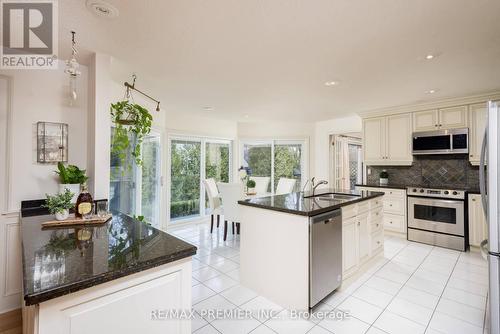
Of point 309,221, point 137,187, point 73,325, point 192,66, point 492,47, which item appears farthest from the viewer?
point 137,187

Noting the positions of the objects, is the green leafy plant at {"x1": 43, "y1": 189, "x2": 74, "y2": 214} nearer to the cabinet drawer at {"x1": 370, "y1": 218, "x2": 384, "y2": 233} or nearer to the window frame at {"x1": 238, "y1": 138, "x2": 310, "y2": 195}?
the cabinet drawer at {"x1": 370, "y1": 218, "x2": 384, "y2": 233}

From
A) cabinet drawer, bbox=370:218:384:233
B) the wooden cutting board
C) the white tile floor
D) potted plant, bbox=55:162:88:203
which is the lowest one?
the white tile floor

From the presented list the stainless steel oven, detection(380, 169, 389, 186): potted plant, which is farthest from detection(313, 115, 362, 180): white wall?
the stainless steel oven

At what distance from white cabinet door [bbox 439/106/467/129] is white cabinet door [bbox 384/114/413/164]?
46 cm

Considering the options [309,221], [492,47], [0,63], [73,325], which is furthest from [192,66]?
[492,47]

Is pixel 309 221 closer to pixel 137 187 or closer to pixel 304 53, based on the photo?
pixel 304 53

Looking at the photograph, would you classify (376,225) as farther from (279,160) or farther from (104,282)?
(279,160)

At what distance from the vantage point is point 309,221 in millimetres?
2066

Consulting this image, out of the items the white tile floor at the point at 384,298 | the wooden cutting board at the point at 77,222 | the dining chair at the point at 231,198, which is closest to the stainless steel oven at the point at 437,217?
the white tile floor at the point at 384,298

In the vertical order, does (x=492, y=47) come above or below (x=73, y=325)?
above

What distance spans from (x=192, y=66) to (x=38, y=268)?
2236mm

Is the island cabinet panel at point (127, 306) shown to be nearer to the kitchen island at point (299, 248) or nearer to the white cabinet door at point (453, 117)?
the kitchen island at point (299, 248)

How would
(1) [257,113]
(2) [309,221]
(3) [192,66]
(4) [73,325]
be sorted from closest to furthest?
1. (4) [73,325]
2. (2) [309,221]
3. (3) [192,66]
4. (1) [257,113]

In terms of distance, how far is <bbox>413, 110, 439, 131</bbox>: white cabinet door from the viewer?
13.3 feet
